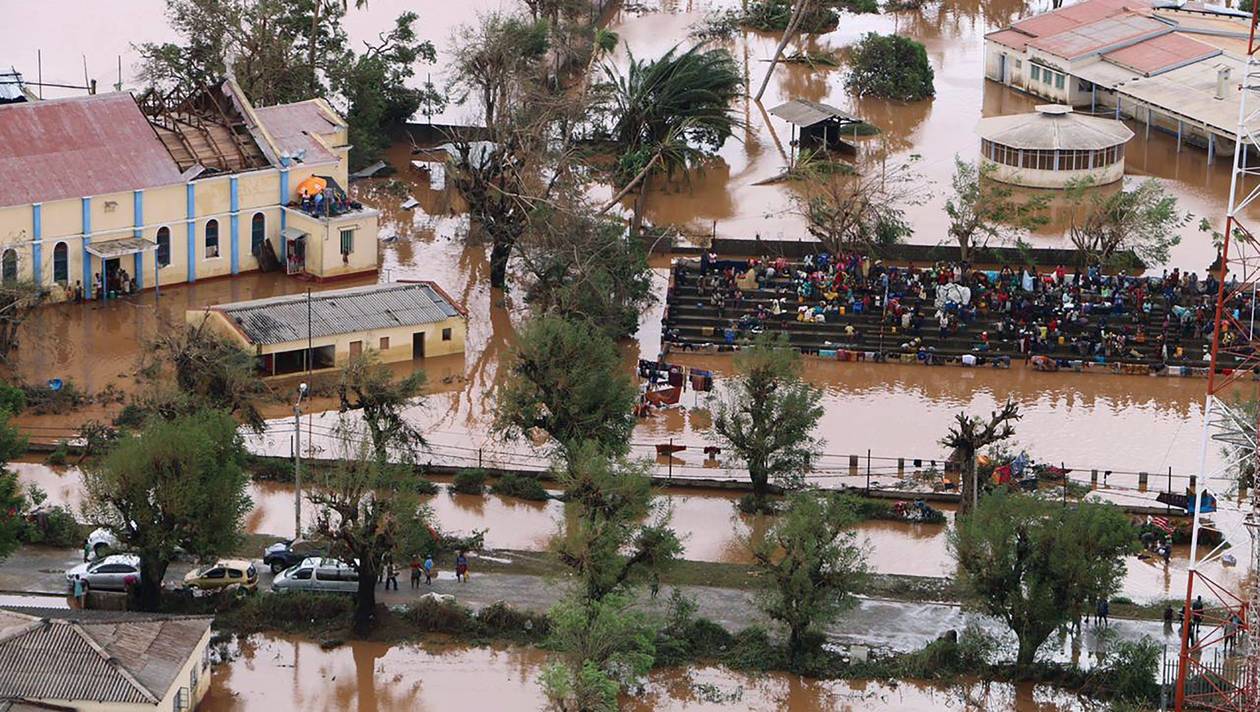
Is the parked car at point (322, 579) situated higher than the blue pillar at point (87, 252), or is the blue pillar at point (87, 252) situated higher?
the blue pillar at point (87, 252)

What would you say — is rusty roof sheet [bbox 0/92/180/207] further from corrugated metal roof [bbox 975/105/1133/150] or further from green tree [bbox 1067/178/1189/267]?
corrugated metal roof [bbox 975/105/1133/150]

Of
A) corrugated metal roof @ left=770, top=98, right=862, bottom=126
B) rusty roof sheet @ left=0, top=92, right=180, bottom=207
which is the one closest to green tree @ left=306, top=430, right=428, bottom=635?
rusty roof sheet @ left=0, top=92, right=180, bottom=207

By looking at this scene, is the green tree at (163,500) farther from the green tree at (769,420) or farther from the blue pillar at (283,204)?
the blue pillar at (283,204)

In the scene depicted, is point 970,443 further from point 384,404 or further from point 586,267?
point 586,267

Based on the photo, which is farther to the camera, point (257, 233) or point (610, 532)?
point (257, 233)

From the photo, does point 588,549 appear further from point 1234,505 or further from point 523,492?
point 1234,505

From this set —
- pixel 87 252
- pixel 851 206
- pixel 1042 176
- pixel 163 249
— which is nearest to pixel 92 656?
pixel 87 252

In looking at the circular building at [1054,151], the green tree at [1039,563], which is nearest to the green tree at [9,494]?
the green tree at [1039,563]
